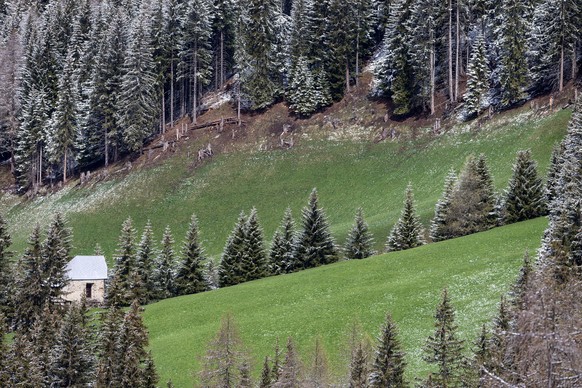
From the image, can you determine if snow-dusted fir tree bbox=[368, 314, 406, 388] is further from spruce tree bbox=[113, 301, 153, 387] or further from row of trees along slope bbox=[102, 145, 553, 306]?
row of trees along slope bbox=[102, 145, 553, 306]

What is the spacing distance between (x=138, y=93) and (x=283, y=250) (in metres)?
44.3

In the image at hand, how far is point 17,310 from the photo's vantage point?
184ft

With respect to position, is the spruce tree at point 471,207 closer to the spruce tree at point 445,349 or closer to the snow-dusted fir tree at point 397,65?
the spruce tree at point 445,349

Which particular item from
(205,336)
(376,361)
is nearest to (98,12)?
(205,336)

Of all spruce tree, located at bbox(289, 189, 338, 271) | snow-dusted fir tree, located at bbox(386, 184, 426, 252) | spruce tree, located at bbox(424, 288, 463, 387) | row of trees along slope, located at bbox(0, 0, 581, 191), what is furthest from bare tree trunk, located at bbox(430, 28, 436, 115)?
spruce tree, located at bbox(424, 288, 463, 387)

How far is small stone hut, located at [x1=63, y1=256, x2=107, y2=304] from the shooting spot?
68.2 meters

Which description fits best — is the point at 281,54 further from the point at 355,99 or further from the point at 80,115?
the point at 80,115

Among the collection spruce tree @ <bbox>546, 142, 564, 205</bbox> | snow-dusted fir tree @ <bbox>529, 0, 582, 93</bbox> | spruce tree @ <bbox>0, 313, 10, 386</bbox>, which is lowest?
spruce tree @ <bbox>0, 313, 10, 386</bbox>

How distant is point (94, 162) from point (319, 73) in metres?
34.6

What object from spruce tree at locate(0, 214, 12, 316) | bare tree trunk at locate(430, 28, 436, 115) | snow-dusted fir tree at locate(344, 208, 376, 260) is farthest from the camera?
bare tree trunk at locate(430, 28, 436, 115)

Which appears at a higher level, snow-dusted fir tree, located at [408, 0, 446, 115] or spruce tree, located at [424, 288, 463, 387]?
snow-dusted fir tree, located at [408, 0, 446, 115]

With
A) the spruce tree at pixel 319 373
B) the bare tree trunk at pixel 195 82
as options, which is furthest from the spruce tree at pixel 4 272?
the bare tree trunk at pixel 195 82

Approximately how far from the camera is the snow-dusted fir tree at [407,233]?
58.7 m

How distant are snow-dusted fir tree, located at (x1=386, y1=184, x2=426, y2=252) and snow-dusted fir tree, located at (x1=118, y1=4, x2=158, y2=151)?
4823 cm
